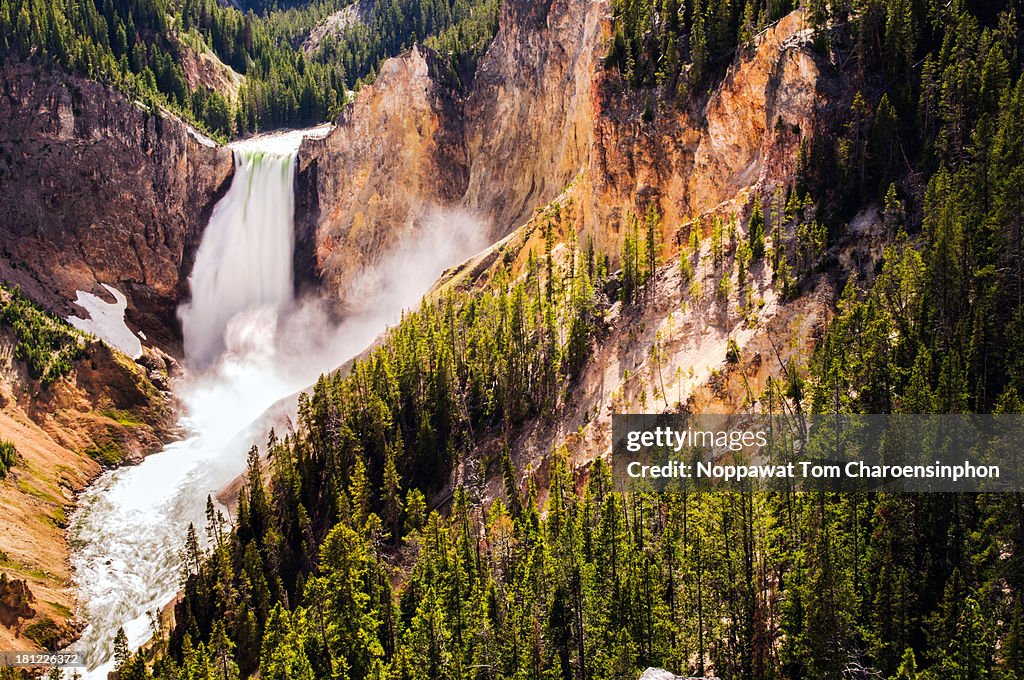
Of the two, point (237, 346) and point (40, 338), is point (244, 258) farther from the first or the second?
point (40, 338)

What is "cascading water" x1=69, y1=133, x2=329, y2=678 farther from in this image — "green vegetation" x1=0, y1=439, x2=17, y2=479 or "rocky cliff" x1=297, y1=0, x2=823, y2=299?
"green vegetation" x1=0, y1=439, x2=17, y2=479

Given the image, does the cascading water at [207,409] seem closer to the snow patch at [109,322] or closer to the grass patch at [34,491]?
the grass patch at [34,491]

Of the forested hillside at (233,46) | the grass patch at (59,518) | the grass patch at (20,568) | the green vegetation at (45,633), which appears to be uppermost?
the forested hillside at (233,46)

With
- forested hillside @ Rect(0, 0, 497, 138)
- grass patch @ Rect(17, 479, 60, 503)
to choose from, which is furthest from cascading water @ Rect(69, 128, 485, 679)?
forested hillside @ Rect(0, 0, 497, 138)

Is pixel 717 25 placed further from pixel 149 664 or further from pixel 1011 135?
pixel 149 664

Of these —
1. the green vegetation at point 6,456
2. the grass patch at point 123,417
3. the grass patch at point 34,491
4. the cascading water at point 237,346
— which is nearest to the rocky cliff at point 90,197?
the cascading water at point 237,346

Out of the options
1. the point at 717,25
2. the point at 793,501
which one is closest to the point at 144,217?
the point at 717,25

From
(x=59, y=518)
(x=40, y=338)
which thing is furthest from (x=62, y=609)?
(x=40, y=338)

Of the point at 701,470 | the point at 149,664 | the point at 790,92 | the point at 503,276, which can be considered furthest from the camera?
the point at 503,276
